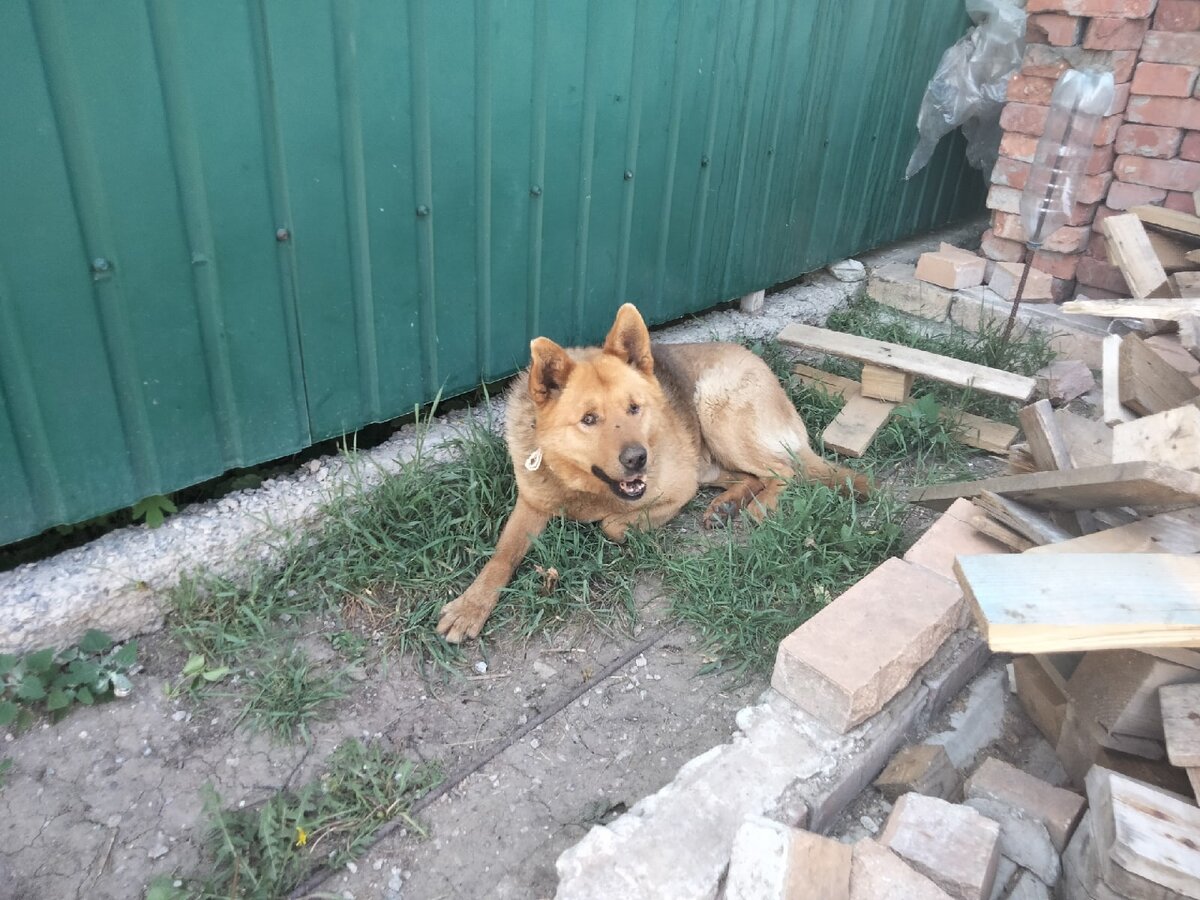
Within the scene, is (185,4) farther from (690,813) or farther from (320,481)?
(690,813)

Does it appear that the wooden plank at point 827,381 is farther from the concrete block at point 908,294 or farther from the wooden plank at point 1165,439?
the wooden plank at point 1165,439

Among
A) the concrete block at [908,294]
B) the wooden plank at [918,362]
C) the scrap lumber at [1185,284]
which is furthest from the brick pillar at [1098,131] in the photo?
the wooden plank at [918,362]

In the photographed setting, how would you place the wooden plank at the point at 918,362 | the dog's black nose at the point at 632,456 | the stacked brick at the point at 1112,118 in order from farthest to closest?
1. the stacked brick at the point at 1112,118
2. the wooden plank at the point at 918,362
3. the dog's black nose at the point at 632,456

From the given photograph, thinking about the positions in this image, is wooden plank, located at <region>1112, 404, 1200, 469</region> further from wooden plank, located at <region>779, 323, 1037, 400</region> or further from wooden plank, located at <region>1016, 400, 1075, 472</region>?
wooden plank, located at <region>779, 323, 1037, 400</region>

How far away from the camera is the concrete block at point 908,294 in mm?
5859

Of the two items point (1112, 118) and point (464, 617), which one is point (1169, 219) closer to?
point (1112, 118)

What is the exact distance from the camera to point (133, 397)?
115 inches

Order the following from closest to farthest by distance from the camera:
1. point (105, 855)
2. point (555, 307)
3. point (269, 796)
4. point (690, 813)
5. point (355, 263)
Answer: point (690, 813)
point (105, 855)
point (269, 796)
point (355, 263)
point (555, 307)

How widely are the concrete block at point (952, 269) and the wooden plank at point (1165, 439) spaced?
3241mm

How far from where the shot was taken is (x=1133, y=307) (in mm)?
3756

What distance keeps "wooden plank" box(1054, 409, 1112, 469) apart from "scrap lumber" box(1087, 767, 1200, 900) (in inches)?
71.6

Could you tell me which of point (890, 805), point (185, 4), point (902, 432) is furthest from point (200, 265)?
point (902, 432)

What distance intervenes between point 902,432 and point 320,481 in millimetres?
2958

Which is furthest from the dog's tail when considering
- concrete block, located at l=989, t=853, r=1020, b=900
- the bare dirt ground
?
concrete block, located at l=989, t=853, r=1020, b=900
